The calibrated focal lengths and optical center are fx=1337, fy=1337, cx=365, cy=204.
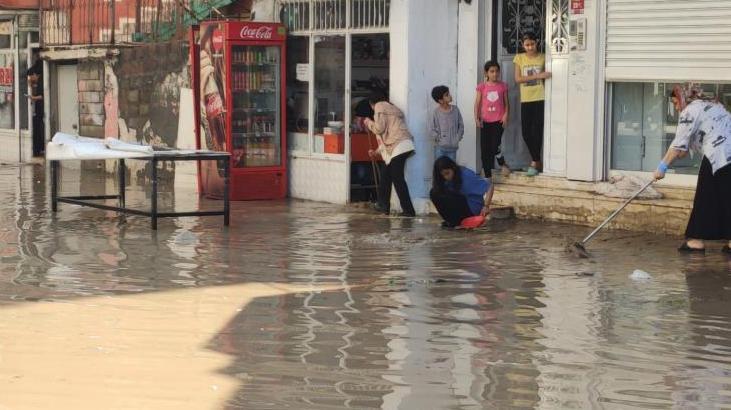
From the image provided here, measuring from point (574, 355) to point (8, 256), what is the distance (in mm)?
6236

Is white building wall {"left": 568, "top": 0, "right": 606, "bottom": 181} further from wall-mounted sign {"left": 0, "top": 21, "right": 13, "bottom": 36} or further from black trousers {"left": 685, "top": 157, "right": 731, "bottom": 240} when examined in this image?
wall-mounted sign {"left": 0, "top": 21, "right": 13, "bottom": 36}

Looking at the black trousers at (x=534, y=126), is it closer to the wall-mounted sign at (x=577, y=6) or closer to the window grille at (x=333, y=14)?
the wall-mounted sign at (x=577, y=6)

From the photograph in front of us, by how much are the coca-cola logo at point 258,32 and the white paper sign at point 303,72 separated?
2.08 feet

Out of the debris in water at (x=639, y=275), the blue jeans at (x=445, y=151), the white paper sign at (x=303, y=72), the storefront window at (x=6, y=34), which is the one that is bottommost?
the debris in water at (x=639, y=275)

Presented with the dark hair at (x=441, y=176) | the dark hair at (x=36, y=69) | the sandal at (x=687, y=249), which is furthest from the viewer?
the dark hair at (x=36, y=69)

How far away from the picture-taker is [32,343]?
8.27 meters

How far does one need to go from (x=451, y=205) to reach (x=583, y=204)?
1409 millimetres

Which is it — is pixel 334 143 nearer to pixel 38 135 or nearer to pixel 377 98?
pixel 377 98

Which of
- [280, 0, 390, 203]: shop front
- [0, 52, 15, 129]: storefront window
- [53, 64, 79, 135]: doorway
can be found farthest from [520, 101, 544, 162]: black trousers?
[0, 52, 15, 129]: storefront window

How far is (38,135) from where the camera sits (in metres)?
26.5

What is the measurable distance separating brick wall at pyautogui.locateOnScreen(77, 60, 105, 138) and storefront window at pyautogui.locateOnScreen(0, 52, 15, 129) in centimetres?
371

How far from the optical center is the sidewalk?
13.3 metres

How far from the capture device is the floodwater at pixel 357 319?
712 centimetres

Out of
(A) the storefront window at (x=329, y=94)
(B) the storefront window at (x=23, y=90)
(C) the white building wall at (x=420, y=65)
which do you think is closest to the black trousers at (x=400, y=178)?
(C) the white building wall at (x=420, y=65)
